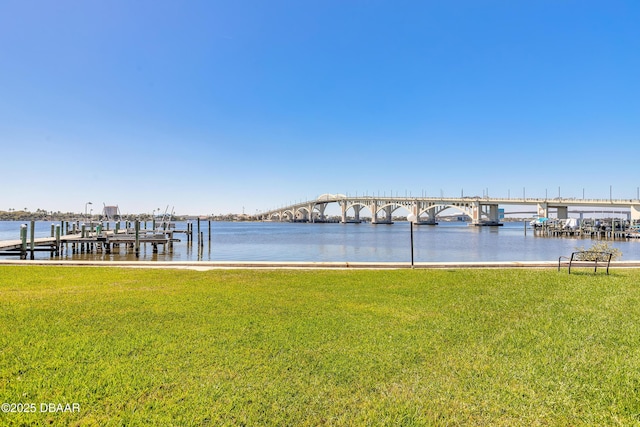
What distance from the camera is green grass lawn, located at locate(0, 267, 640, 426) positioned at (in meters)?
3.38

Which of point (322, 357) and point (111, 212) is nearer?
point (322, 357)

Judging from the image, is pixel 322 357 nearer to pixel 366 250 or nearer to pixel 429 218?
pixel 366 250

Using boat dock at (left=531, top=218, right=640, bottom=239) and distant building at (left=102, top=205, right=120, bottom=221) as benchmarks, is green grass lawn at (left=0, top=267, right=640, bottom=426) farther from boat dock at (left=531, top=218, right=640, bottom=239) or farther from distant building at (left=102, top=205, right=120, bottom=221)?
boat dock at (left=531, top=218, right=640, bottom=239)

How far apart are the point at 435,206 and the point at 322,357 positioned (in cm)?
11386

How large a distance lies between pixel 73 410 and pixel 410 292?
21.8 feet

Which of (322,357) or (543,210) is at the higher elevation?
(543,210)

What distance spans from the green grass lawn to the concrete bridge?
293 ft

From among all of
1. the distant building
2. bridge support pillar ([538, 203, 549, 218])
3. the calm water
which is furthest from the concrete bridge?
the distant building

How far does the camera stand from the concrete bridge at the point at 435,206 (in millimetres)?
84938

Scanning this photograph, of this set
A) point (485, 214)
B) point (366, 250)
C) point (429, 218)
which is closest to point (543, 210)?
point (485, 214)

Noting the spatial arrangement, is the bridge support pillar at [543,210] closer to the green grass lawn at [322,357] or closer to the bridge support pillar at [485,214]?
the bridge support pillar at [485,214]

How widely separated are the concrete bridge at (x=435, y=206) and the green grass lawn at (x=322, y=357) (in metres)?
89.4

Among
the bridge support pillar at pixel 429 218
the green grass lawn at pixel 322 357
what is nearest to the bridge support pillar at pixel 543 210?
the bridge support pillar at pixel 429 218

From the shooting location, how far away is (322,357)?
451 centimetres
